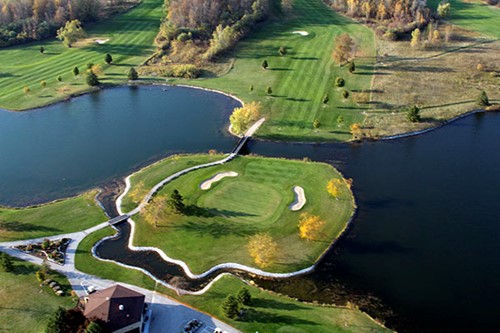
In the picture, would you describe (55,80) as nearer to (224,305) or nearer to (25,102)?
(25,102)

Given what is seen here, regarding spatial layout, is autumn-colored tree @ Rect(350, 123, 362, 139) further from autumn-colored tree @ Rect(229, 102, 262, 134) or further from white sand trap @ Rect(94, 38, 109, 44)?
white sand trap @ Rect(94, 38, 109, 44)

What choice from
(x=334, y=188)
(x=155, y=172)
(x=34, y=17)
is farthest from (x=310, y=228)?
(x=34, y=17)

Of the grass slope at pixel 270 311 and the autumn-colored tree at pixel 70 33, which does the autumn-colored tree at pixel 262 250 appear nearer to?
the grass slope at pixel 270 311

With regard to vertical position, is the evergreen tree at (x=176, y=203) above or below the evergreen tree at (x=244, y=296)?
above

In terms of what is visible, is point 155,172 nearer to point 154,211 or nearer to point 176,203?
point 176,203

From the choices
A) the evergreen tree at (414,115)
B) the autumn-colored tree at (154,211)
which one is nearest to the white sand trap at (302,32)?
the evergreen tree at (414,115)

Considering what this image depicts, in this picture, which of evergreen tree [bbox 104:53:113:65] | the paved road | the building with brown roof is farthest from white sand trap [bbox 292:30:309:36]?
the building with brown roof
